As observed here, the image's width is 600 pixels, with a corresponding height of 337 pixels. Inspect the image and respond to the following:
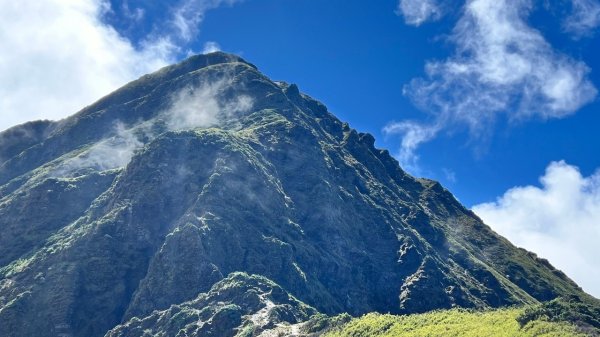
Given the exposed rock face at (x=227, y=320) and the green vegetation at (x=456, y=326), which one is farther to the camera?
the exposed rock face at (x=227, y=320)

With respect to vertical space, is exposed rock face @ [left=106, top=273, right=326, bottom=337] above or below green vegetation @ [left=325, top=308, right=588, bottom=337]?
above

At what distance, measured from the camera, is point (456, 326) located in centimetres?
14625

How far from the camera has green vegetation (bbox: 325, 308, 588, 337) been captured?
126062mm

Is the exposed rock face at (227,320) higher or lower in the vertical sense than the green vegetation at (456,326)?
higher

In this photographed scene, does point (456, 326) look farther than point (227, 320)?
No

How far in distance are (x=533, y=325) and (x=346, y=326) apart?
52.7 meters

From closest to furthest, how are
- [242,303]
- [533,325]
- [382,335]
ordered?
[533,325]
[382,335]
[242,303]

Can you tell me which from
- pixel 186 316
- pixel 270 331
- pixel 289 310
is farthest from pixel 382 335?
pixel 186 316

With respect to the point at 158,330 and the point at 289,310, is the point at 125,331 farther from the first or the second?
the point at 289,310

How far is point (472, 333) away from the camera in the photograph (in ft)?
443

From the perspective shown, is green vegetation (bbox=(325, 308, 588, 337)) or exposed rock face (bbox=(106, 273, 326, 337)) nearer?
green vegetation (bbox=(325, 308, 588, 337))

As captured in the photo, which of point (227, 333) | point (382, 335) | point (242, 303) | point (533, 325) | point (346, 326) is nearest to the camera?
point (533, 325)

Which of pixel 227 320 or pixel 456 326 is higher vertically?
pixel 227 320

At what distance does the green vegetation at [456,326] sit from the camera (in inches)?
4963
